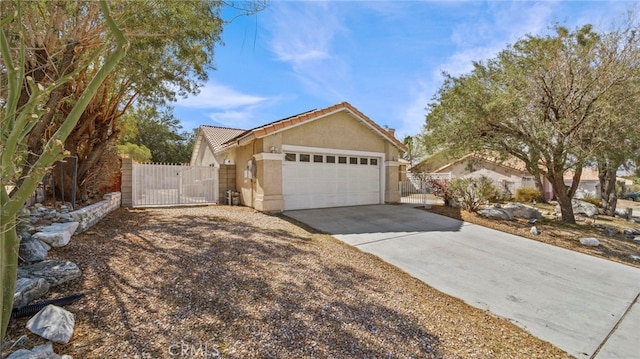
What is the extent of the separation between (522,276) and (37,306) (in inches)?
292

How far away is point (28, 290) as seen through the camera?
303 centimetres

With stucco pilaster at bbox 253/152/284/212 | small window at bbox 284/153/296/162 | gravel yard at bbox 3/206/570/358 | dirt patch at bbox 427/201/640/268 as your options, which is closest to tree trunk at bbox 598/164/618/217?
dirt patch at bbox 427/201/640/268

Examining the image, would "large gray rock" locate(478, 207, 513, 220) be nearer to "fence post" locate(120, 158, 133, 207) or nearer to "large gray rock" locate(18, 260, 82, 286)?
"large gray rock" locate(18, 260, 82, 286)

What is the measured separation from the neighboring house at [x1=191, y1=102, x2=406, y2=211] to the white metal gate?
0.70 metres

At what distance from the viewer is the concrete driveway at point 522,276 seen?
3.95 m

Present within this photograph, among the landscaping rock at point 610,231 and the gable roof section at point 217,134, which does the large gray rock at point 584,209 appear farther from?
the gable roof section at point 217,134

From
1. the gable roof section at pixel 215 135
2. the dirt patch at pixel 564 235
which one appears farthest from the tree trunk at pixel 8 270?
the gable roof section at pixel 215 135

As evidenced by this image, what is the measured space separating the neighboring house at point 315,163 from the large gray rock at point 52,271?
21.4ft

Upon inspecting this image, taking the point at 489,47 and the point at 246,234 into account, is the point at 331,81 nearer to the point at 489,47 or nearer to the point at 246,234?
the point at 489,47

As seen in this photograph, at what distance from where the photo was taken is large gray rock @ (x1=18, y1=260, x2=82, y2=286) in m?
3.35

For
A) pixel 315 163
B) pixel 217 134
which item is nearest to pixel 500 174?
pixel 315 163

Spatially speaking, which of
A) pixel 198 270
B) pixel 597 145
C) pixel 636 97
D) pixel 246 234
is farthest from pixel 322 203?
→ pixel 636 97

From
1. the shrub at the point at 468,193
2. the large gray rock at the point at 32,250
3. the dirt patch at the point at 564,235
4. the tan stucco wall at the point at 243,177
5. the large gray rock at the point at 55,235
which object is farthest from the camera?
the shrub at the point at 468,193

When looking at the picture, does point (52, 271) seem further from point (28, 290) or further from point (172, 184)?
point (172, 184)
